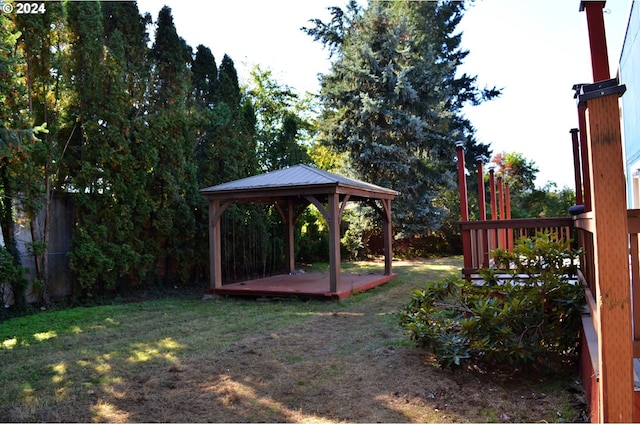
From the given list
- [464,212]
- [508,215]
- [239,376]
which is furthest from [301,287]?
[508,215]

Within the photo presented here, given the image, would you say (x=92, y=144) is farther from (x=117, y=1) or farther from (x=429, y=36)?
(x=429, y=36)

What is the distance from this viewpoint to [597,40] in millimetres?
2436

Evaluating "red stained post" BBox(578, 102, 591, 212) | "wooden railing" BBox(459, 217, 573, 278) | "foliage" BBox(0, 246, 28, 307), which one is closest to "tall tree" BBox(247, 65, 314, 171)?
"foliage" BBox(0, 246, 28, 307)

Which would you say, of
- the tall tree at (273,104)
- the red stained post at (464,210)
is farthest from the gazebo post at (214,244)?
the tall tree at (273,104)

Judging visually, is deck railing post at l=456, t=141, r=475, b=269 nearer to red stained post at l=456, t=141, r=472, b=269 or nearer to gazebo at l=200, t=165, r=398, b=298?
red stained post at l=456, t=141, r=472, b=269

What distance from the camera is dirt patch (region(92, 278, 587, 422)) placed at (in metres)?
3.06

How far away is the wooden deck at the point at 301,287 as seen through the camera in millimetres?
8043

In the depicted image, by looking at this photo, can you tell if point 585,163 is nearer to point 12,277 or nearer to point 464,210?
point 464,210

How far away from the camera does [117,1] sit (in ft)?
29.5

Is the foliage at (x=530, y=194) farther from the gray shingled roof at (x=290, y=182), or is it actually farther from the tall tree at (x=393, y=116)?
the gray shingled roof at (x=290, y=182)

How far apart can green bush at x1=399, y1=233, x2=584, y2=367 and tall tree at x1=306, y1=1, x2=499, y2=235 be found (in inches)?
448

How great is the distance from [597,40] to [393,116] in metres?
13.8

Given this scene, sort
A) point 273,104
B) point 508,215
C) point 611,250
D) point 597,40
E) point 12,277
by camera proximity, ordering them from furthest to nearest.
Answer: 1. point 273,104
2. point 508,215
3. point 12,277
4. point 597,40
5. point 611,250

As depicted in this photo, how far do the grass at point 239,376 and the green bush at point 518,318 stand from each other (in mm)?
231
